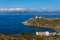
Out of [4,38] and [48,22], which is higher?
[4,38]

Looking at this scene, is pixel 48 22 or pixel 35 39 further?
pixel 48 22

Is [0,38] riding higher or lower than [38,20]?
higher

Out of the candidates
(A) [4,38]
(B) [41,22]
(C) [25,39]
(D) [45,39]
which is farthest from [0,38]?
(B) [41,22]

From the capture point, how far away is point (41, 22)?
8288cm

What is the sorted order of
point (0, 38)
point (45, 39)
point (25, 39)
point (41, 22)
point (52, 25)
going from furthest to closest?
point (41, 22), point (52, 25), point (45, 39), point (25, 39), point (0, 38)

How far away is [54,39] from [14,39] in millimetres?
4567

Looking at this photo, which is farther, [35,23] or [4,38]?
[35,23]

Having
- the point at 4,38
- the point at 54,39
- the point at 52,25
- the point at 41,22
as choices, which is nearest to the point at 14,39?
the point at 4,38

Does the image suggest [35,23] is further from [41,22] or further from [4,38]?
[4,38]

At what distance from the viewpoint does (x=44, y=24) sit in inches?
3150

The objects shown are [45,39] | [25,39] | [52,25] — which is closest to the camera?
[25,39]

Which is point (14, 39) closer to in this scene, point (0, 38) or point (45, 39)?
point (0, 38)

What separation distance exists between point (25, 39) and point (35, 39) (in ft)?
4.46

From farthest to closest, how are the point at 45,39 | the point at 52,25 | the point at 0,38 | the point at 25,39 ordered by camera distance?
the point at 52,25 → the point at 45,39 → the point at 25,39 → the point at 0,38
